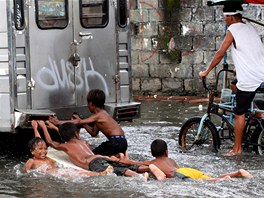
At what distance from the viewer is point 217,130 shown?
11336mm

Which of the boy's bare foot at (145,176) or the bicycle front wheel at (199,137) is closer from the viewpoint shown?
the boy's bare foot at (145,176)

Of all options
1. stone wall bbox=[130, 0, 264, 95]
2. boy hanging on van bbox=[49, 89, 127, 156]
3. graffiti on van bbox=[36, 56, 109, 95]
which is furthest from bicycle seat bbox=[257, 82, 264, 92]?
stone wall bbox=[130, 0, 264, 95]

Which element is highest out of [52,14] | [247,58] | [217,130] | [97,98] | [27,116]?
[52,14]

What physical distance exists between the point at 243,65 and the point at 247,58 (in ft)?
0.36

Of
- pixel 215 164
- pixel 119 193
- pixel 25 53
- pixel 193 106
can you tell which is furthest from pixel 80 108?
pixel 193 106

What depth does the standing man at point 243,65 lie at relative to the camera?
1098cm

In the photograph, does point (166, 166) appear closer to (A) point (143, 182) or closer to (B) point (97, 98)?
(A) point (143, 182)

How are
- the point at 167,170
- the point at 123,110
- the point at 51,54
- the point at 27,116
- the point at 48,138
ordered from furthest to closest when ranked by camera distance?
the point at 123,110 → the point at 51,54 → the point at 27,116 → the point at 48,138 → the point at 167,170

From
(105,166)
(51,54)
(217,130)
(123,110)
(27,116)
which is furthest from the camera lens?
(123,110)

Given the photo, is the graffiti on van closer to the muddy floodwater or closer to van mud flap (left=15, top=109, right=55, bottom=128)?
van mud flap (left=15, top=109, right=55, bottom=128)

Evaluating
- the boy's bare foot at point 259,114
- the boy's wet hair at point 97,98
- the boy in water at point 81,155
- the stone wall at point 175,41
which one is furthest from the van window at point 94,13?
the stone wall at point 175,41

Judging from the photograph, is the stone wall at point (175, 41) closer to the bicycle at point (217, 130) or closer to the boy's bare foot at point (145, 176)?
the bicycle at point (217, 130)

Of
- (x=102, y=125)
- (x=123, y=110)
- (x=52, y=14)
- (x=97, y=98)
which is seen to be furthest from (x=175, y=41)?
(x=102, y=125)

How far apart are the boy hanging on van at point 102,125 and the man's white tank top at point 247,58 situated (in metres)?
1.88
